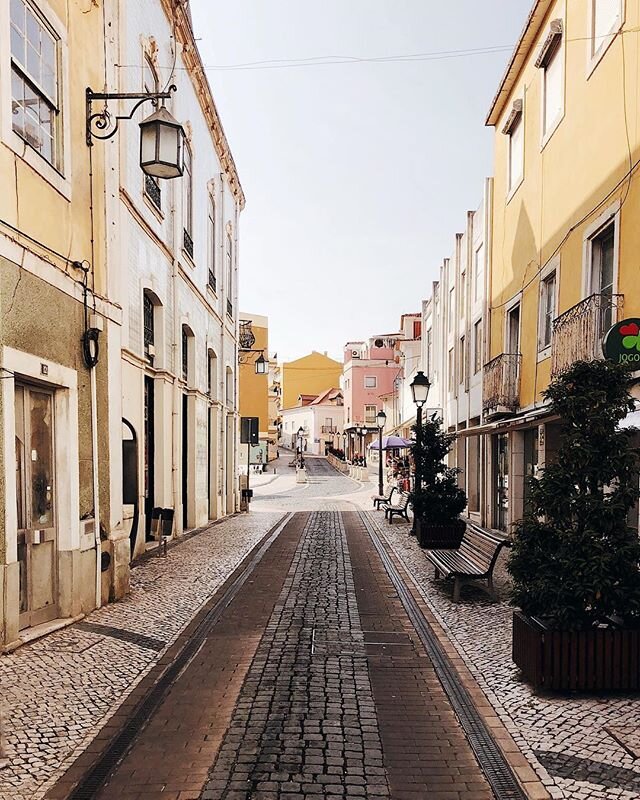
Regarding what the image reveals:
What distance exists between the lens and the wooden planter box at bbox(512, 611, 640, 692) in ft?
17.6

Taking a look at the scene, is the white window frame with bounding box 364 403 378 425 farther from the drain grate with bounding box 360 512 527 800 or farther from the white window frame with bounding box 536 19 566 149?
the drain grate with bounding box 360 512 527 800

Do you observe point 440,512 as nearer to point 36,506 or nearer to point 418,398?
point 418,398

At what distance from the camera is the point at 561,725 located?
4.83 metres

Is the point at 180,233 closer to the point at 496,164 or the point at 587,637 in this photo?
the point at 496,164

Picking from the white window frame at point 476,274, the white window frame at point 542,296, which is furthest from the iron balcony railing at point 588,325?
the white window frame at point 476,274

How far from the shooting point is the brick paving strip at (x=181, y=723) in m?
4.04

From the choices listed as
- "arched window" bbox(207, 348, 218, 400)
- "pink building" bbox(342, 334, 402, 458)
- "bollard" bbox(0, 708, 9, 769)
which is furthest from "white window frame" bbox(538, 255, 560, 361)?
"pink building" bbox(342, 334, 402, 458)

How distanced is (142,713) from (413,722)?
2016mm

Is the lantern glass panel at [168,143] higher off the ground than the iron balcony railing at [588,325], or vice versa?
the lantern glass panel at [168,143]

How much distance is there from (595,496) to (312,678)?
9.29 feet

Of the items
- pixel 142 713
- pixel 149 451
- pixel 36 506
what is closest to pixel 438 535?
pixel 149 451

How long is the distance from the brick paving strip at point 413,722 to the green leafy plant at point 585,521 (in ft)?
3.75

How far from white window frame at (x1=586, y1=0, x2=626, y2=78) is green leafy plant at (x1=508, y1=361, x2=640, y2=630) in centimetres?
686

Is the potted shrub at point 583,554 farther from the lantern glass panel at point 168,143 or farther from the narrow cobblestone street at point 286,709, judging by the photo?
the lantern glass panel at point 168,143
